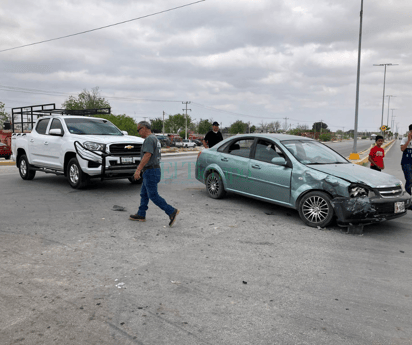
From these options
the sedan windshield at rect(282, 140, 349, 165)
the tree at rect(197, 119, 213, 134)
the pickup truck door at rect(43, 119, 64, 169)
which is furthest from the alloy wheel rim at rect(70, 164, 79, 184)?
the tree at rect(197, 119, 213, 134)

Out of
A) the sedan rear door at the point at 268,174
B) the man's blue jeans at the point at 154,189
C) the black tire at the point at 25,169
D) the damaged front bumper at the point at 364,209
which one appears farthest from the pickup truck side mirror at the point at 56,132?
the damaged front bumper at the point at 364,209

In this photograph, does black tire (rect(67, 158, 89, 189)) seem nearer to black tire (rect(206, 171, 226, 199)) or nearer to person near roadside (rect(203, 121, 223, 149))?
black tire (rect(206, 171, 226, 199))

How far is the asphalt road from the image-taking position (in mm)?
2801

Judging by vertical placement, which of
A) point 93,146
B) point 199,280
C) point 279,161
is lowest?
point 199,280

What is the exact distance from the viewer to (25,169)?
10.8 metres

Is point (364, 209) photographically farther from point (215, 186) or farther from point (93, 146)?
point (93, 146)

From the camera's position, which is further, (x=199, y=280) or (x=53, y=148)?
(x=53, y=148)

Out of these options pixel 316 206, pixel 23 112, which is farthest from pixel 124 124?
pixel 316 206

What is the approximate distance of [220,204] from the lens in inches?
302

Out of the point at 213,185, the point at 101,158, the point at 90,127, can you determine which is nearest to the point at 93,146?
the point at 101,158

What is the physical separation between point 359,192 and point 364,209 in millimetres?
295

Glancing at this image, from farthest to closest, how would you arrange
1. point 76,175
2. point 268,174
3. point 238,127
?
point 238,127 → point 76,175 → point 268,174

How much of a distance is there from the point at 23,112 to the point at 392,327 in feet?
59.9

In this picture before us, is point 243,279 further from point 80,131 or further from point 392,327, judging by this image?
point 80,131
